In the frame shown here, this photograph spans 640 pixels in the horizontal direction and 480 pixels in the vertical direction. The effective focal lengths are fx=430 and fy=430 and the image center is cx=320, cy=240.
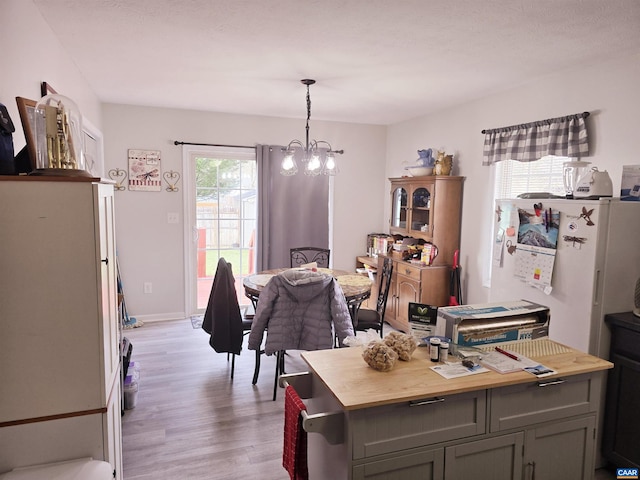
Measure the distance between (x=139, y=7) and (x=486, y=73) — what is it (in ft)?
7.96

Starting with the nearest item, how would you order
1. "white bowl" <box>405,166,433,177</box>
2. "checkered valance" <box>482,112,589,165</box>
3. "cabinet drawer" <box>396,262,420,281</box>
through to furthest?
"checkered valance" <box>482,112,589,165</box> < "cabinet drawer" <box>396,262,420,281</box> < "white bowl" <box>405,166,433,177</box>

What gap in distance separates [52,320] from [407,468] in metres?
1.35

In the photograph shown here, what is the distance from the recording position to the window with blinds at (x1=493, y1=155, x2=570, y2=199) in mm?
3432

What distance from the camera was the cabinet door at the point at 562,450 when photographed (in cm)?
176

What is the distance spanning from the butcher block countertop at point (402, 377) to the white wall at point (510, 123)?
5.43 feet

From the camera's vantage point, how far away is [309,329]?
10.1 ft

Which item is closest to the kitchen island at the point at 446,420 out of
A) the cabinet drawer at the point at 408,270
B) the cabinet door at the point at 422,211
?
the cabinet drawer at the point at 408,270

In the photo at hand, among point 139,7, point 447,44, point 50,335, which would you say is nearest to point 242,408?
point 50,335

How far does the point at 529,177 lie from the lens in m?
3.67

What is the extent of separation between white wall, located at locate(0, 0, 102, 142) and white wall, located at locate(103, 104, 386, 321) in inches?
72.1

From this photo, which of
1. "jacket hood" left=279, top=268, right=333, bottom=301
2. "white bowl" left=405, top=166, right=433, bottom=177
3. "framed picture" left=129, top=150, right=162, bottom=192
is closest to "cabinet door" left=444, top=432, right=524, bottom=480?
"jacket hood" left=279, top=268, right=333, bottom=301

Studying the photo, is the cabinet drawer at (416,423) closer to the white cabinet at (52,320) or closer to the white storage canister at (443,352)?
the white storage canister at (443,352)

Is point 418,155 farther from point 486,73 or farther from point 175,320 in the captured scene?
point 175,320

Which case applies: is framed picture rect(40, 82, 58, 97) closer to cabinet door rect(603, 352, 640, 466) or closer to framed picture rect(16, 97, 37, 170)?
framed picture rect(16, 97, 37, 170)
